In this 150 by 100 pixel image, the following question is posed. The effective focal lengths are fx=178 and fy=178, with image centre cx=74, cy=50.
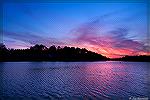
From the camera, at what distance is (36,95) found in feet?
78.9

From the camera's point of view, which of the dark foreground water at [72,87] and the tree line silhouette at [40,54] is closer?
the dark foreground water at [72,87]

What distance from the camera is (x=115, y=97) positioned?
76.2 feet

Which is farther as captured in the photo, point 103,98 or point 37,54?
point 37,54

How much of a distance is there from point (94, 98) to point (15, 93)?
10928mm

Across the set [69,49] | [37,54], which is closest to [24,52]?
[37,54]

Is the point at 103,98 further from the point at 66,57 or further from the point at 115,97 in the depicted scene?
the point at 66,57

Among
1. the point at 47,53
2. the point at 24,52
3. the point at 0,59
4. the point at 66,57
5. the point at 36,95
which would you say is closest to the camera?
the point at 36,95

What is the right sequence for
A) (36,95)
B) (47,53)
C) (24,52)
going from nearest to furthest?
(36,95), (24,52), (47,53)

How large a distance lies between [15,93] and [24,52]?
147961 mm

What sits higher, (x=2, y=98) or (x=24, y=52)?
(x=24, y=52)

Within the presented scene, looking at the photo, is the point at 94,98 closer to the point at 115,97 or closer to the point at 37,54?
the point at 115,97

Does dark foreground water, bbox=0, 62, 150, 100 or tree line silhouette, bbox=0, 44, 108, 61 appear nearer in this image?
dark foreground water, bbox=0, 62, 150, 100

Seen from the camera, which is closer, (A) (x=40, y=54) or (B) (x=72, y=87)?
(B) (x=72, y=87)

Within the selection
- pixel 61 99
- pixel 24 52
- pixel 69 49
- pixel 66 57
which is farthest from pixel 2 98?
pixel 66 57
